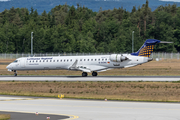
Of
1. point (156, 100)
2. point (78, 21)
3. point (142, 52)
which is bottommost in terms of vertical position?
point (156, 100)

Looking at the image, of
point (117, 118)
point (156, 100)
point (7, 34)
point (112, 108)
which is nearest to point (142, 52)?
point (156, 100)

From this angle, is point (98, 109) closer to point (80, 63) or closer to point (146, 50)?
point (146, 50)

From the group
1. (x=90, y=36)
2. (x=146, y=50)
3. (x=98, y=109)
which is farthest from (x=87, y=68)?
(x=90, y=36)

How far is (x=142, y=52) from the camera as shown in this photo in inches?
1807

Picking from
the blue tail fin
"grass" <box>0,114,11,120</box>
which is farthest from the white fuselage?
"grass" <box>0,114,11,120</box>

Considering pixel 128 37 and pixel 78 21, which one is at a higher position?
pixel 78 21

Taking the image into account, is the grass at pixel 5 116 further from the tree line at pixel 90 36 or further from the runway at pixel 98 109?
the tree line at pixel 90 36

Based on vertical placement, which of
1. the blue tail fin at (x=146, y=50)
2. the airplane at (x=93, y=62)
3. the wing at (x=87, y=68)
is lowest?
the wing at (x=87, y=68)

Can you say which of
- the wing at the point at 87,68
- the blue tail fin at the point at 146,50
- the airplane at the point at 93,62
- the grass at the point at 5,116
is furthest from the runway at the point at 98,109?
the blue tail fin at the point at 146,50

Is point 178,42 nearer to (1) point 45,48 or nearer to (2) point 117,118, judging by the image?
(1) point 45,48

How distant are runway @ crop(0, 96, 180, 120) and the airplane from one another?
2354 centimetres

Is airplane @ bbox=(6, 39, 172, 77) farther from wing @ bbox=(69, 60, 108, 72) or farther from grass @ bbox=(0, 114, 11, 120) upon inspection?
grass @ bbox=(0, 114, 11, 120)

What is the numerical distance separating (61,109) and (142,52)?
93.5 ft

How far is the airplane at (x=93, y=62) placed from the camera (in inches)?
1774
